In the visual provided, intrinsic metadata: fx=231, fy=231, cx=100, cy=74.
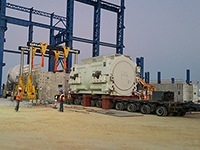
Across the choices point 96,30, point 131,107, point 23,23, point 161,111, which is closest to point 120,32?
point 96,30

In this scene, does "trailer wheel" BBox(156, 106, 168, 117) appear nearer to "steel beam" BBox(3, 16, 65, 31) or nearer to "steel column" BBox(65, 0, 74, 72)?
"steel column" BBox(65, 0, 74, 72)

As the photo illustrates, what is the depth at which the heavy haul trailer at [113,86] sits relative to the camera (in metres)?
15.7

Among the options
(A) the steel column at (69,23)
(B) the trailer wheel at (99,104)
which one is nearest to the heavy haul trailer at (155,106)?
(B) the trailer wheel at (99,104)

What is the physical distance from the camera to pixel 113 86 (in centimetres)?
1883

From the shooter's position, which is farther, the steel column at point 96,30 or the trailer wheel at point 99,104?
the steel column at point 96,30

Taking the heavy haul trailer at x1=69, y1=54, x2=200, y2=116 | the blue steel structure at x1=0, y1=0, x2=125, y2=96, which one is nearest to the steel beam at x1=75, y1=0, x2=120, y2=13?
the blue steel structure at x1=0, y1=0, x2=125, y2=96

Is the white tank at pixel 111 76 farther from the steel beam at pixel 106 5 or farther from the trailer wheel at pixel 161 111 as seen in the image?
the steel beam at pixel 106 5

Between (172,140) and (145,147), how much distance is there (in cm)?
149

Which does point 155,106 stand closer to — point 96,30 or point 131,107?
point 131,107

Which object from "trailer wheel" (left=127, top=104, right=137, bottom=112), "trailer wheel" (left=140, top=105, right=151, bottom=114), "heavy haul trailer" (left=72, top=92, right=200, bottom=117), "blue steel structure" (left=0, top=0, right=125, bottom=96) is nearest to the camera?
"heavy haul trailer" (left=72, top=92, right=200, bottom=117)

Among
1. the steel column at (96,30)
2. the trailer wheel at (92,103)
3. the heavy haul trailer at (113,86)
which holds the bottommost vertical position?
the trailer wheel at (92,103)

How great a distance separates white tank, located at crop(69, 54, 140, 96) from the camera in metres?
18.9

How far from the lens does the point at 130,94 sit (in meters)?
20.1

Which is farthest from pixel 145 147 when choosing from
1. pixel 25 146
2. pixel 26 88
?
pixel 26 88
